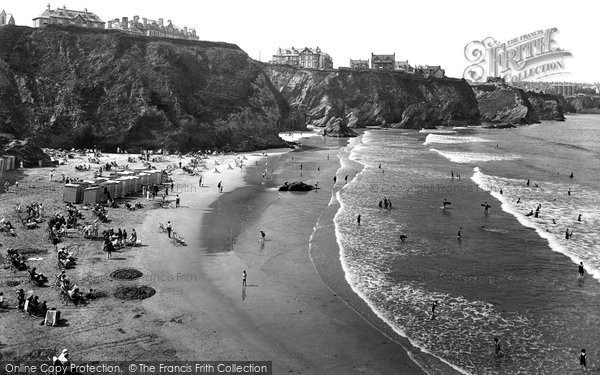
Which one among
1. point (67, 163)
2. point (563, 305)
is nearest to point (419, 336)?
point (563, 305)

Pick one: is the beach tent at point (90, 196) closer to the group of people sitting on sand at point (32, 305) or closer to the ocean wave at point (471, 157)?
the group of people sitting on sand at point (32, 305)

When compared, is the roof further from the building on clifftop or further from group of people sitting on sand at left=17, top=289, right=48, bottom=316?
group of people sitting on sand at left=17, top=289, right=48, bottom=316

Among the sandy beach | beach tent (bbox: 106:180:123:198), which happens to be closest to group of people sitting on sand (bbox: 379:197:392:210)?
the sandy beach

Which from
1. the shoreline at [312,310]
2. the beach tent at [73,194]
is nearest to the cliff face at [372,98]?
the beach tent at [73,194]

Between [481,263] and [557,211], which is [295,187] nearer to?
[481,263]

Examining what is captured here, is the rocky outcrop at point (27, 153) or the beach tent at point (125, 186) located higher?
the rocky outcrop at point (27, 153)

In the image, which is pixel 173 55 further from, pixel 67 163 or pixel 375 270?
pixel 375 270

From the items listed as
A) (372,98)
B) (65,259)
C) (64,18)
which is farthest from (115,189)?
(372,98)
